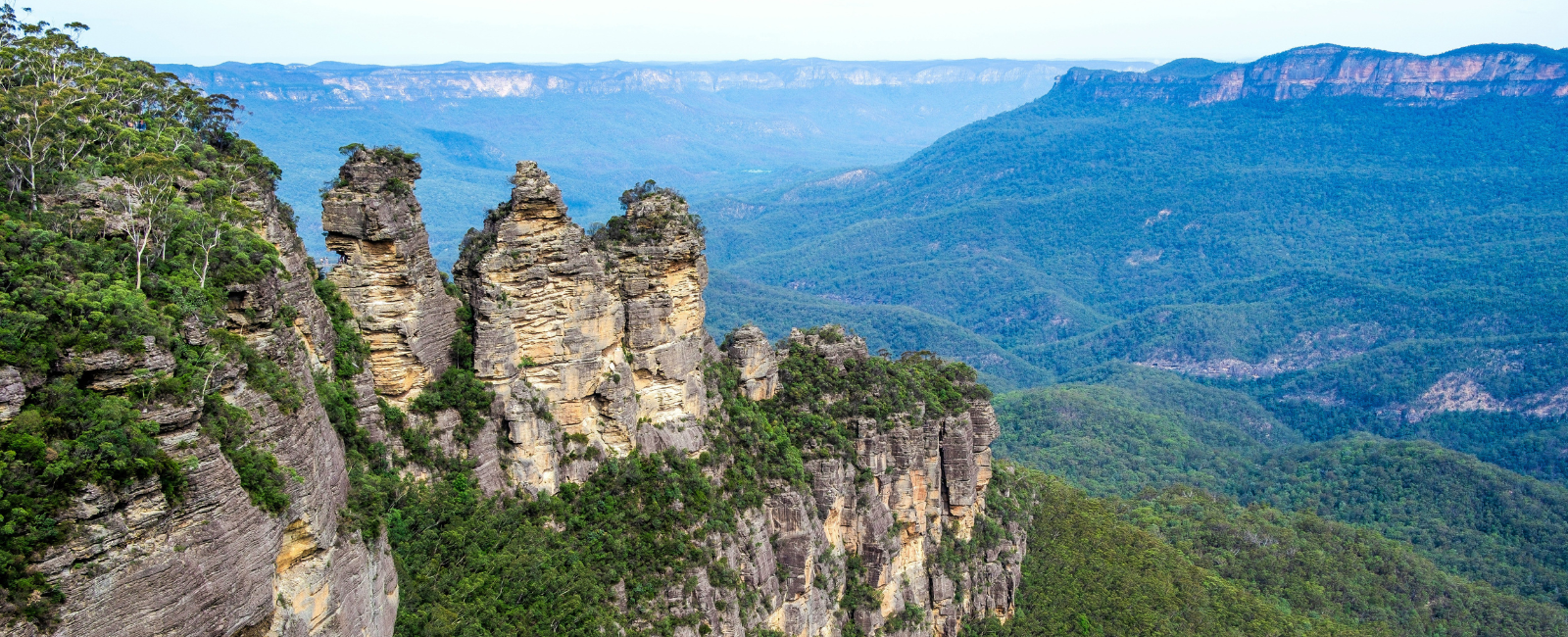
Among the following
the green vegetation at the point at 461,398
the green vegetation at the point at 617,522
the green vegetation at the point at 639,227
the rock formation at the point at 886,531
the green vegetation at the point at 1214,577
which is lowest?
the green vegetation at the point at 1214,577

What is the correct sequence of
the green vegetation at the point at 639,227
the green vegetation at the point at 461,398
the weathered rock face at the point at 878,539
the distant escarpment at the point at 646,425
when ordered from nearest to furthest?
the distant escarpment at the point at 646,425, the green vegetation at the point at 461,398, the green vegetation at the point at 639,227, the weathered rock face at the point at 878,539

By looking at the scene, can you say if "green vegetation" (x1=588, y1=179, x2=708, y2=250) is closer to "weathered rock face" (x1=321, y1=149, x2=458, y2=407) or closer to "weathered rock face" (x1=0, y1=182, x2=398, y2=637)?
"weathered rock face" (x1=321, y1=149, x2=458, y2=407)

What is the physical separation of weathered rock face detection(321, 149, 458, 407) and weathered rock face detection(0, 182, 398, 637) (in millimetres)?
5259

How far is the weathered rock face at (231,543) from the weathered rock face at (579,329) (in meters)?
8.88

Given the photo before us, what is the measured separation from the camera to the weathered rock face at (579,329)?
111ft

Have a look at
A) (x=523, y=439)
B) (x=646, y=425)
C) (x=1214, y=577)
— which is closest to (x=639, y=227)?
(x=646, y=425)

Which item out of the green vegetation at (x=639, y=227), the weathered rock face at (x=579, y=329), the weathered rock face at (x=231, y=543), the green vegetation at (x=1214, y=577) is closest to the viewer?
the weathered rock face at (x=231, y=543)

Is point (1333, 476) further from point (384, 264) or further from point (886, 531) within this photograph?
point (384, 264)

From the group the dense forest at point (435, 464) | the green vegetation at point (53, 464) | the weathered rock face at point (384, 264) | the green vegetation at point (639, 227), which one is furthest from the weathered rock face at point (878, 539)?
the green vegetation at point (53, 464)

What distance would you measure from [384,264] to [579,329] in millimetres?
7216

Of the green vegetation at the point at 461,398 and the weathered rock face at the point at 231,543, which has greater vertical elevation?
the weathered rock face at the point at 231,543

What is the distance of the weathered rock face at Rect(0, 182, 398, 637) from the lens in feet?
53.1

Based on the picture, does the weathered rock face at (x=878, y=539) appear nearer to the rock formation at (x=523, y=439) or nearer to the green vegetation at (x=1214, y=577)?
the rock formation at (x=523, y=439)

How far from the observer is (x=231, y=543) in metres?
18.3
